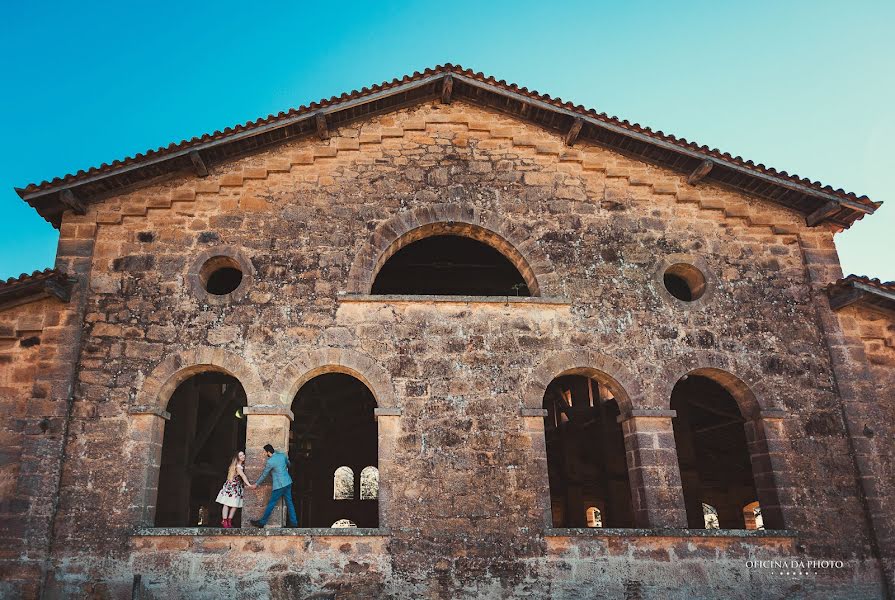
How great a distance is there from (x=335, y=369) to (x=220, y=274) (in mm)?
3065

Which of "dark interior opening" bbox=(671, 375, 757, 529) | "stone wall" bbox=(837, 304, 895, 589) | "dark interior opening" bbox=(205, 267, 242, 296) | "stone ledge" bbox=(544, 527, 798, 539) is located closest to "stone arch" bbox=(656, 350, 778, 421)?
"stone wall" bbox=(837, 304, 895, 589)

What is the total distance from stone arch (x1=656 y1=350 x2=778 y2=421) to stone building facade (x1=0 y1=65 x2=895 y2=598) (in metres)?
0.04

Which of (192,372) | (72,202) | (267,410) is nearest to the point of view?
(267,410)

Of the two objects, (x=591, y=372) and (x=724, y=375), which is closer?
(x=591, y=372)

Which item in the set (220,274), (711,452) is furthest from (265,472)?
(711,452)

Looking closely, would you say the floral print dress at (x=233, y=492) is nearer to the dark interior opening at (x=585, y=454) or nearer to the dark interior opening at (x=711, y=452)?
the dark interior opening at (x=585, y=454)

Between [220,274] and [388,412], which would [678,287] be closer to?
[388,412]

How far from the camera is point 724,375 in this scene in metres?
9.72

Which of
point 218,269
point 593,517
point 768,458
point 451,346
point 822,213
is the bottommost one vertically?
point 593,517

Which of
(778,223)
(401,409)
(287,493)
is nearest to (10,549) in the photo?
(287,493)

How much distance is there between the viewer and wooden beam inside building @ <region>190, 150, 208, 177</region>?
9.85 metres

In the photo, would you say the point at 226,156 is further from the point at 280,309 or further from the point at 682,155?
the point at 682,155

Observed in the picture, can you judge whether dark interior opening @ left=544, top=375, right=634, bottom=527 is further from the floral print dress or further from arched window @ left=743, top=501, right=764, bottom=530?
the floral print dress

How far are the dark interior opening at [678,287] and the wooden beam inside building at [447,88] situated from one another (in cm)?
479
